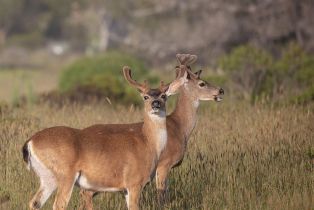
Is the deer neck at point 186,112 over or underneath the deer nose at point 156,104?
underneath

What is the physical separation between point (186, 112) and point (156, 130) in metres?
2.17

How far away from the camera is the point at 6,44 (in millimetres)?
69750

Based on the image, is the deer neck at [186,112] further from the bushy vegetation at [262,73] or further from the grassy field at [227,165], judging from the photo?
the bushy vegetation at [262,73]

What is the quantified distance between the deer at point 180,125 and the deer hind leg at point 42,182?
0.70m

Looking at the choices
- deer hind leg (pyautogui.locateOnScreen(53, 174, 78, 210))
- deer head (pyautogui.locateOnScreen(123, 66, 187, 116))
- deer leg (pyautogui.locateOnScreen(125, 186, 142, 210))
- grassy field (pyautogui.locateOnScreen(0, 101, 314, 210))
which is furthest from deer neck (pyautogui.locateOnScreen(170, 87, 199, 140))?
deer hind leg (pyautogui.locateOnScreen(53, 174, 78, 210))

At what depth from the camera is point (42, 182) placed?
8.58 meters

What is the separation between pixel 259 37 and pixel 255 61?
31.5ft

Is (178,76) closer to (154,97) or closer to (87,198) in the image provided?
(154,97)

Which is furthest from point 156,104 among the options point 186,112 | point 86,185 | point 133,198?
point 186,112

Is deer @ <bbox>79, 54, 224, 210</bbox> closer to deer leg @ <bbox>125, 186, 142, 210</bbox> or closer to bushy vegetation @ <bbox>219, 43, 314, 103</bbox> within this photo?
deer leg @ <bbox>125, 186, 142, 210</bbox>

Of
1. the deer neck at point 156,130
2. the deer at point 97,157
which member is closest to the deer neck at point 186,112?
the deer neck at point 156,130

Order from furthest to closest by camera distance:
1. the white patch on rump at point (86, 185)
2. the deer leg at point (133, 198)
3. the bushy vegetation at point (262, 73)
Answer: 1. the bushy vegetation at point (262, 73)
2. the deer leg at point (133, 198)
3. the white patch on rump at point (86, 185)

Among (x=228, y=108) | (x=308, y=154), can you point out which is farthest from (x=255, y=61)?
(x=308, y=154)

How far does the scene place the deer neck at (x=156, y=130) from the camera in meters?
8.94
